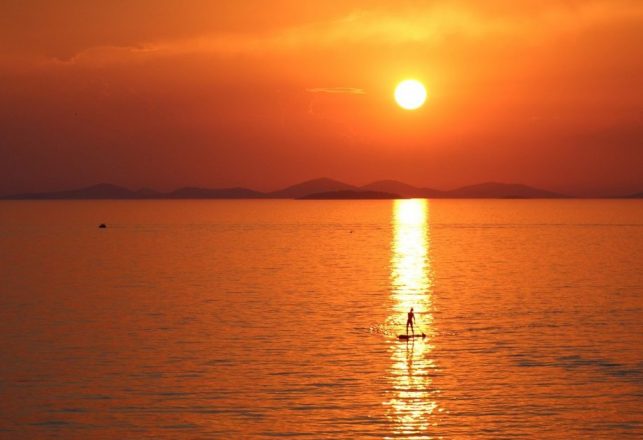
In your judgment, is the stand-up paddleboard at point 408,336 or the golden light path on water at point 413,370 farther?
the stand-up paddleboard at point 408,336

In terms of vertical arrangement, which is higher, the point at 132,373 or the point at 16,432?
the point at 132,373

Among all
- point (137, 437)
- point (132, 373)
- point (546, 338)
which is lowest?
point (137, 437)

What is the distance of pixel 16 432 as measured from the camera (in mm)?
41875

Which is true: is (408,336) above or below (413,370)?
above

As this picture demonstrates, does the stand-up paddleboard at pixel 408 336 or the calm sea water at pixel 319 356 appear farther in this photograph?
the stand-up paddleboard at pixel 408 336

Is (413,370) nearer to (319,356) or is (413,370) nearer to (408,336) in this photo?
(319,356)

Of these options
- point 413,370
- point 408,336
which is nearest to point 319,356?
point 413,370

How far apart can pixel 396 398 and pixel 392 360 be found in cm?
981

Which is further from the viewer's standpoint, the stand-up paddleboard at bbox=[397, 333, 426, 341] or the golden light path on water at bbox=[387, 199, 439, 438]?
the stand-up paddleboard at bbox=[397, 333, 426, 341]


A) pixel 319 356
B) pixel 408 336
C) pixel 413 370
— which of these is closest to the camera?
pixel 413 370

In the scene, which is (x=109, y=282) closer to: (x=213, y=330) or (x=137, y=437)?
(x=213, y=330)

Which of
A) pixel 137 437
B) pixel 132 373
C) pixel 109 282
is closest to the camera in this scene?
pixel 137 437

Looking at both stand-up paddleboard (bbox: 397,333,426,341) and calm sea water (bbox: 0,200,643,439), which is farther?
stand-up paddleboard (bbox: 397,333,426,341)

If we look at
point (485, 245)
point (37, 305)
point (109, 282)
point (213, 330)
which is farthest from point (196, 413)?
point (485, 245)
